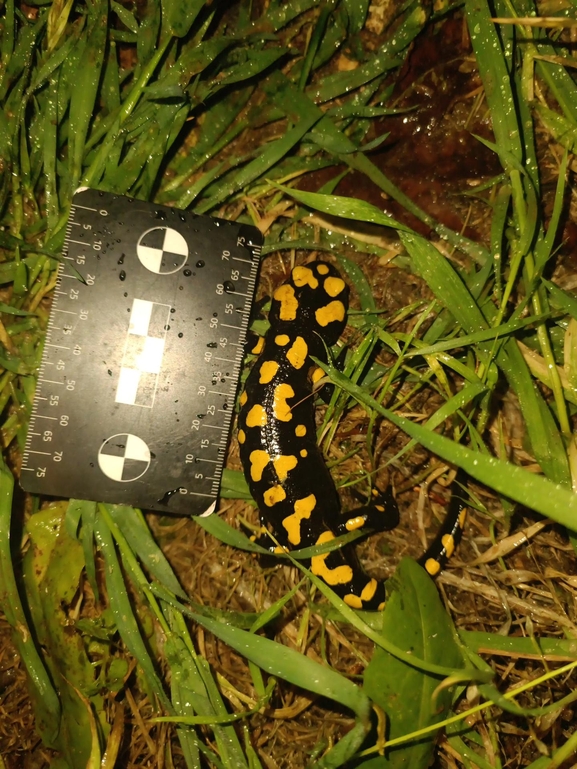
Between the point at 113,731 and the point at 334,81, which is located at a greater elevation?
the point at 334,81

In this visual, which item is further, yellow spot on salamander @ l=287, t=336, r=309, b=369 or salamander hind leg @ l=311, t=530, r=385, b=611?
yellow spot on salamander @ l=287, t=336, r=309, b=369

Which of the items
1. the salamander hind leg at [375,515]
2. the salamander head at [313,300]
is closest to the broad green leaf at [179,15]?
the salamander head at [313,300]

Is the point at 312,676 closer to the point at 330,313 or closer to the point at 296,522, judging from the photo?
the point at 296,522

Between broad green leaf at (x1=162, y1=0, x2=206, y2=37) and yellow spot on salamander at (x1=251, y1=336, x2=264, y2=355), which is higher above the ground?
broad green leaf at (x1=162, y1=0, x2=206, y2=37)

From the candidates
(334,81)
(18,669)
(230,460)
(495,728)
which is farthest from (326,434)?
(18,669)

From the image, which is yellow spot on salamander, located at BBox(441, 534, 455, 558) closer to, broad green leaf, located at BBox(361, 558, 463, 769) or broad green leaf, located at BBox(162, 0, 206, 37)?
broad green leaf, located at BBox(361, 558, 463, 769)

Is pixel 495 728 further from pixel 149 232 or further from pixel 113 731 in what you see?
pixel 149 232

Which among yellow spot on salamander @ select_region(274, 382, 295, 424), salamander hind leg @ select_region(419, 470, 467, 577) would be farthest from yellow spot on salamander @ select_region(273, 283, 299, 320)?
→ salamander hind leg @ select_region(419, 470, 467, 577)
